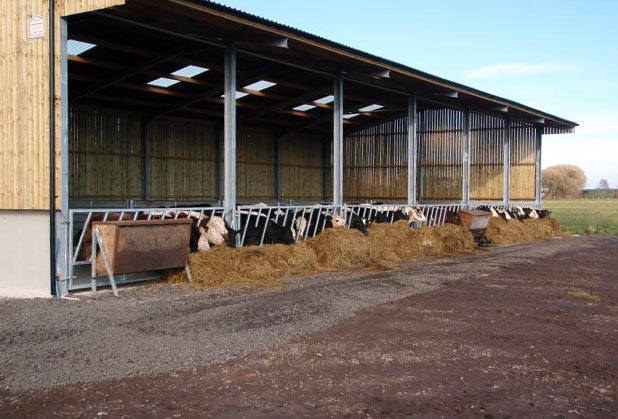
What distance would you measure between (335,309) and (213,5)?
6198 mm

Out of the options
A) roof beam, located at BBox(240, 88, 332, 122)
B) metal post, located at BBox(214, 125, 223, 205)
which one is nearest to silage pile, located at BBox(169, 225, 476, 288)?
roof beam, located at BBox(240, 88, 332, 122)

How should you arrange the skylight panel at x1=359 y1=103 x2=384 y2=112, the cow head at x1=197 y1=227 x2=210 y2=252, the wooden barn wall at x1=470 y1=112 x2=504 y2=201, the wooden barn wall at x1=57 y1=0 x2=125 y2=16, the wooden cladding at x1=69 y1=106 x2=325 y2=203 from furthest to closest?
the wooden barn wall at x1=470 y1=112 x2=504 y2=201 < the skylight panel at x1=359 y1=103 x2=384 y2=112 < the wooden cladding at x1=69 y1=106 x2=325 y2=203 < the cow head at x1=197 y1=227 x2=210 y2=252 < the wooden barn wall at x1=57 y1=0 x2=125 y2=16

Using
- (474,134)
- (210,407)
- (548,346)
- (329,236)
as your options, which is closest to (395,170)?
(474,134)

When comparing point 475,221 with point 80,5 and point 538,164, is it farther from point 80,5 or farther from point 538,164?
point 80,5

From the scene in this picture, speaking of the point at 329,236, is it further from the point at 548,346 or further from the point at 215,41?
the point at 548,346

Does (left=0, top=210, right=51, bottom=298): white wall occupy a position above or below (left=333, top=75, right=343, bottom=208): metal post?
below

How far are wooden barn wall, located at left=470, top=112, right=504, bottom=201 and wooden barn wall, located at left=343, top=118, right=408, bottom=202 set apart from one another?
116 inches

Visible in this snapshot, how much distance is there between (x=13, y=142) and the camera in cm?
1127

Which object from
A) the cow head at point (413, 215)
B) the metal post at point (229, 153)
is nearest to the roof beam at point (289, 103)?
the cow head at point (413, 215)

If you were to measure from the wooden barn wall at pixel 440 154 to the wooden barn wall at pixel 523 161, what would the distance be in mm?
2886

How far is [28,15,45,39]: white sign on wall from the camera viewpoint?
11.0 metres

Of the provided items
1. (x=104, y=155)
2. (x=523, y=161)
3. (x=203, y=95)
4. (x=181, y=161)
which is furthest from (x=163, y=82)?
(x=523, y=161)

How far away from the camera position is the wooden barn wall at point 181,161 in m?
23.9

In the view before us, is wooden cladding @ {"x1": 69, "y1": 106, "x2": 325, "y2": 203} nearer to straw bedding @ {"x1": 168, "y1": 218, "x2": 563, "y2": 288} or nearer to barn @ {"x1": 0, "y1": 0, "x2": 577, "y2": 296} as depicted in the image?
barn @ {"x1": 0, "y1": 0, "x2": 577, "y2": 296}
